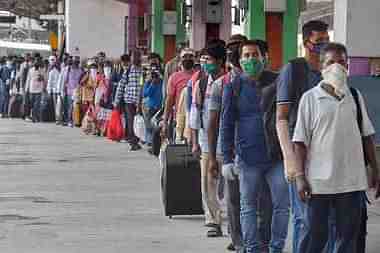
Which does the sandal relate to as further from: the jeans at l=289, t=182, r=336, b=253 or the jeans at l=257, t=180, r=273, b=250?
the jeans at l=289, t=182, r=336, b=253

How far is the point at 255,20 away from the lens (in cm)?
2028

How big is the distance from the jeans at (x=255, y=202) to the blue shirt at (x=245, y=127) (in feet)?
0.26

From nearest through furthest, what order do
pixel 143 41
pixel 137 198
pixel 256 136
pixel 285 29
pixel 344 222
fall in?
pixel 344 222
pixel 256 136
pixel 137 198
pixel 285 29
pixel 143 41

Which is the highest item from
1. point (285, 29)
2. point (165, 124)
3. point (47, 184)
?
point (285, 29)

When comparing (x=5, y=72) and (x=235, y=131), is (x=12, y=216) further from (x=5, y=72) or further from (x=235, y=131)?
(x=5, y=72)

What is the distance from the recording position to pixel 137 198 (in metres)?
14.1

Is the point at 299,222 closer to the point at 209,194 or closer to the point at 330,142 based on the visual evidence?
the point at 330,142

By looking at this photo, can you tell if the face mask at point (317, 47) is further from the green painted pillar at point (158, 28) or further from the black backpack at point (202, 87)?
the green painted pillar at point (158, 28)

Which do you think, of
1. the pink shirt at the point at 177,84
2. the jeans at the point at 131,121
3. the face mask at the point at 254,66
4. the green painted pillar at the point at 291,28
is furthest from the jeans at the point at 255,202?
the jeans at the point at 131,121

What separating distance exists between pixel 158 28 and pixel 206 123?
21.3 meters

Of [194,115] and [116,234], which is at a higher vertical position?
[194,115]

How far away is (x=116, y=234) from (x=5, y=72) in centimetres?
2525

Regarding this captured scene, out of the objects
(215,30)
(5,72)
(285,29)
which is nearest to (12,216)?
(285,29)

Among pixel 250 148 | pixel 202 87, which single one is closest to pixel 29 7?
pixel 202 87
